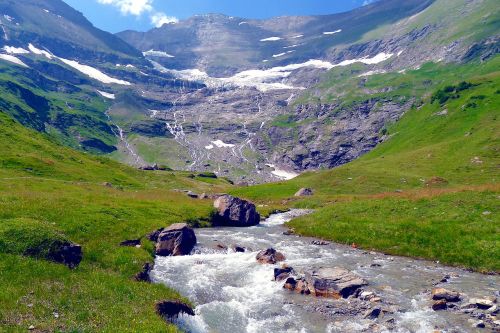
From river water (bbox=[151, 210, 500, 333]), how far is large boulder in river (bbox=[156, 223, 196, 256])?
1187 millimetres

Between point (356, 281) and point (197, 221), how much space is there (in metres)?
31.0

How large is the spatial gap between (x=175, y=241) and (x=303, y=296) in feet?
53.8

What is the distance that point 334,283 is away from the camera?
28.5 metres

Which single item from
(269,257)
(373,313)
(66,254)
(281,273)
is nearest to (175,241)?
(269,257)

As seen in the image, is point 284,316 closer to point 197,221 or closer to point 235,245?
point 235,245

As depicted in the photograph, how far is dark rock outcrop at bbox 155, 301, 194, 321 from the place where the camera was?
23.2m

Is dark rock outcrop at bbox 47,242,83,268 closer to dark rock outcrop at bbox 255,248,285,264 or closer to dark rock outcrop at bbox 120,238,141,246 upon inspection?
dark rock outcrop at bbox 120,238,141,246

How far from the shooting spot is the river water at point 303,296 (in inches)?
910

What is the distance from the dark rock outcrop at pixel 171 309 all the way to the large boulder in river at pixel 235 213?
111 feet

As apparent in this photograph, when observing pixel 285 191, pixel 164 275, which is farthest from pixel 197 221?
pixel 285 191

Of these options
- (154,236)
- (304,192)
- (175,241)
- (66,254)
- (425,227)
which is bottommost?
(304,192)

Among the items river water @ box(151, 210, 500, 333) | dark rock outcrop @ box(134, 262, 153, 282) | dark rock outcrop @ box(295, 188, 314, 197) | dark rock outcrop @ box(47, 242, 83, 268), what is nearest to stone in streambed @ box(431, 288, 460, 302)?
river water @ box(151, 210, 500, 333)

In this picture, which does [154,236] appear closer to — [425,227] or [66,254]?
[66,254]

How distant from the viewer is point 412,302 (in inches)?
1029
